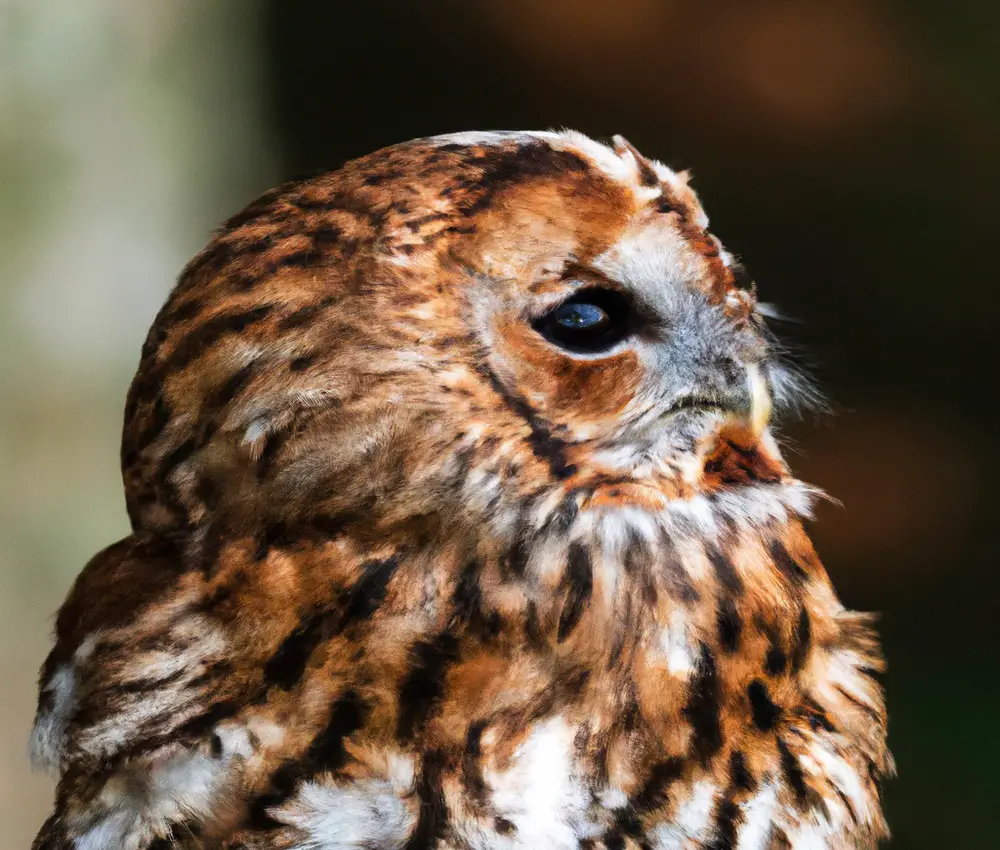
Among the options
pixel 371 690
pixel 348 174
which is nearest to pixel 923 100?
pixel 348 174

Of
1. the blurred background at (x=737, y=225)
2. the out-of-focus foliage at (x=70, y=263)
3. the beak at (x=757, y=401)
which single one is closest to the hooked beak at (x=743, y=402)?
the beak at (x=757, y=401)

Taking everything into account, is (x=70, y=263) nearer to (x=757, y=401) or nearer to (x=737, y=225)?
(x=737, y=225)

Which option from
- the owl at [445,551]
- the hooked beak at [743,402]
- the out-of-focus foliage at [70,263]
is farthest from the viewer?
the out-of-focus foliage at [70,263]

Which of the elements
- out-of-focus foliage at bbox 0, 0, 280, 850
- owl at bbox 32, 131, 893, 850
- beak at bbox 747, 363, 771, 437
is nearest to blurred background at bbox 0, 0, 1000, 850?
out-of-focus foliage at bbox 0, 0, 280, 850

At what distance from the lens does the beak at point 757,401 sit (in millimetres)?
1034

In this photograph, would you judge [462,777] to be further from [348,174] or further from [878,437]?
[878,437]

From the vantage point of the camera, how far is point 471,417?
923mm

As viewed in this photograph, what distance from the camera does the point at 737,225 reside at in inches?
113

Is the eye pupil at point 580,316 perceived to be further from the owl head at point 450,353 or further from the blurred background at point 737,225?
the blurred background at point 737,225

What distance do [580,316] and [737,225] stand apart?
2.04m

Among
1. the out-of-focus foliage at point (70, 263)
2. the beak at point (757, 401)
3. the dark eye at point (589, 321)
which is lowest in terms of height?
the out-of-focus foliage at point (70, 263)

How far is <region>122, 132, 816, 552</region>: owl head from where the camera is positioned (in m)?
0.93

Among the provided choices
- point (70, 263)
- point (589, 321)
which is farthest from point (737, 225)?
point (589, 321)

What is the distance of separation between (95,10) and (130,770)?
7.66 feet
